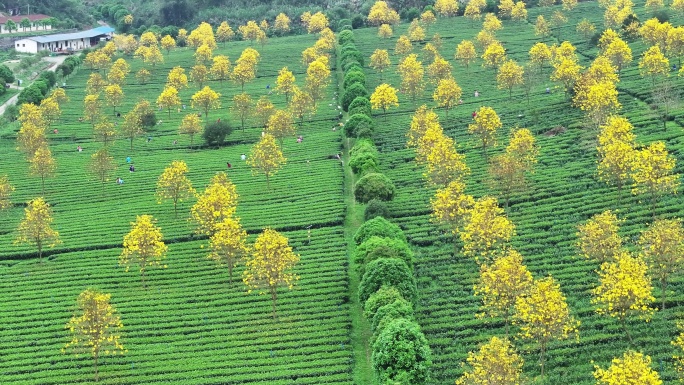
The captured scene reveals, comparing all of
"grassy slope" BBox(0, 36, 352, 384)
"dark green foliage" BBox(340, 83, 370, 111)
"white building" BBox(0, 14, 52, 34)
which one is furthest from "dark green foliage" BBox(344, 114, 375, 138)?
"white building" BBox(0, 14, 52, 34)

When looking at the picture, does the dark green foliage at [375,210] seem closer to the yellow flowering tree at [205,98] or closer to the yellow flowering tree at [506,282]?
the yellow flowering tree at [506,282]

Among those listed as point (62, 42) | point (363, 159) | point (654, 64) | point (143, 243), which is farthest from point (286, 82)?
point (62, 42)

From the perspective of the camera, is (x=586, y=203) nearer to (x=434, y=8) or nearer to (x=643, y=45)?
(x=643, y=45)

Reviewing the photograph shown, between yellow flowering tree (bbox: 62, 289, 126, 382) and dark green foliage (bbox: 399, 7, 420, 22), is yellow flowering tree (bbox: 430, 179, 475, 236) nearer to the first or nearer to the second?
yellow flowering tree (bbox: 62, 289, 126, 382)

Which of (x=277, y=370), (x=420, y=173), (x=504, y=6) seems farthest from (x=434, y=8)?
(x=277, y=370)

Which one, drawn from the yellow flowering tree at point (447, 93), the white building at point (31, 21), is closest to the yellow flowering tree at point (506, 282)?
the yellow flowering tree at point (447, 93)

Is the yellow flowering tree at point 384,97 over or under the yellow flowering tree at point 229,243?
over
